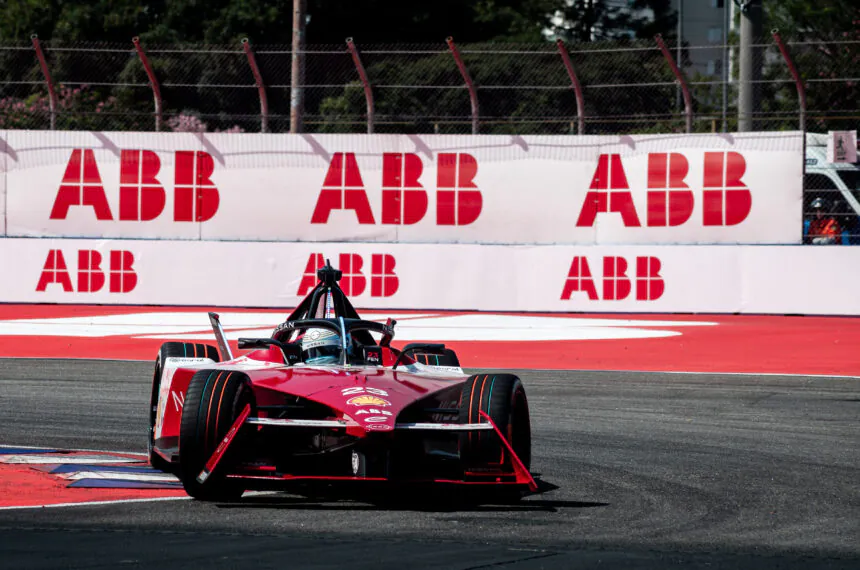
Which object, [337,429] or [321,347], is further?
[321,347]

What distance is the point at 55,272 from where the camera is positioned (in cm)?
2012

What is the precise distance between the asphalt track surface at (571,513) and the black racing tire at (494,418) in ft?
0.83

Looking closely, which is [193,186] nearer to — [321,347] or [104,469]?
[321,347]

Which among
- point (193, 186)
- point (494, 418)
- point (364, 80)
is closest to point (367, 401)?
point (494, 418)

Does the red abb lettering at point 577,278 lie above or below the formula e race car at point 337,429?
above

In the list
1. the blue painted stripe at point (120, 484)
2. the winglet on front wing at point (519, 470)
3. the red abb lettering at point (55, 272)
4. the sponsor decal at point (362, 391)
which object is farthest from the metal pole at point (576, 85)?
the winglet on front wing at point (519, 470)

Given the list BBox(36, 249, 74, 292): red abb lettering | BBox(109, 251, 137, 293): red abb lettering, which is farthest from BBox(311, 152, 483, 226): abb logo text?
BBox(36, 249, 74, 292): red abb lettering

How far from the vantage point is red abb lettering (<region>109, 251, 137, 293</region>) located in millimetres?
19969

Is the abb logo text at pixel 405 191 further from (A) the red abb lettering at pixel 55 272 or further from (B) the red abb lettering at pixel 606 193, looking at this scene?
(A) the red abb lettering at pixel 55 272

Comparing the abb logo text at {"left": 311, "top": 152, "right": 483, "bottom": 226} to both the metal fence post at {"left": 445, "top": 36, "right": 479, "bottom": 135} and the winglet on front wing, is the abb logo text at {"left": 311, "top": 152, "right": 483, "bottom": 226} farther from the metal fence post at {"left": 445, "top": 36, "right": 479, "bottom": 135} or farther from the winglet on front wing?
the winglet on front wing

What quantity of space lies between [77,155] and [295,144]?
3.17 meters

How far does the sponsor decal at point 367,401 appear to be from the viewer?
692 cm

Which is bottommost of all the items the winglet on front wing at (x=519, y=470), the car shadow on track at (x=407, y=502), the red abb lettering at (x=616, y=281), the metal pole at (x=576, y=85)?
the car shadow on track at (x=407, y=502)

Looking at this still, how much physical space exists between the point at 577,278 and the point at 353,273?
3103mm
